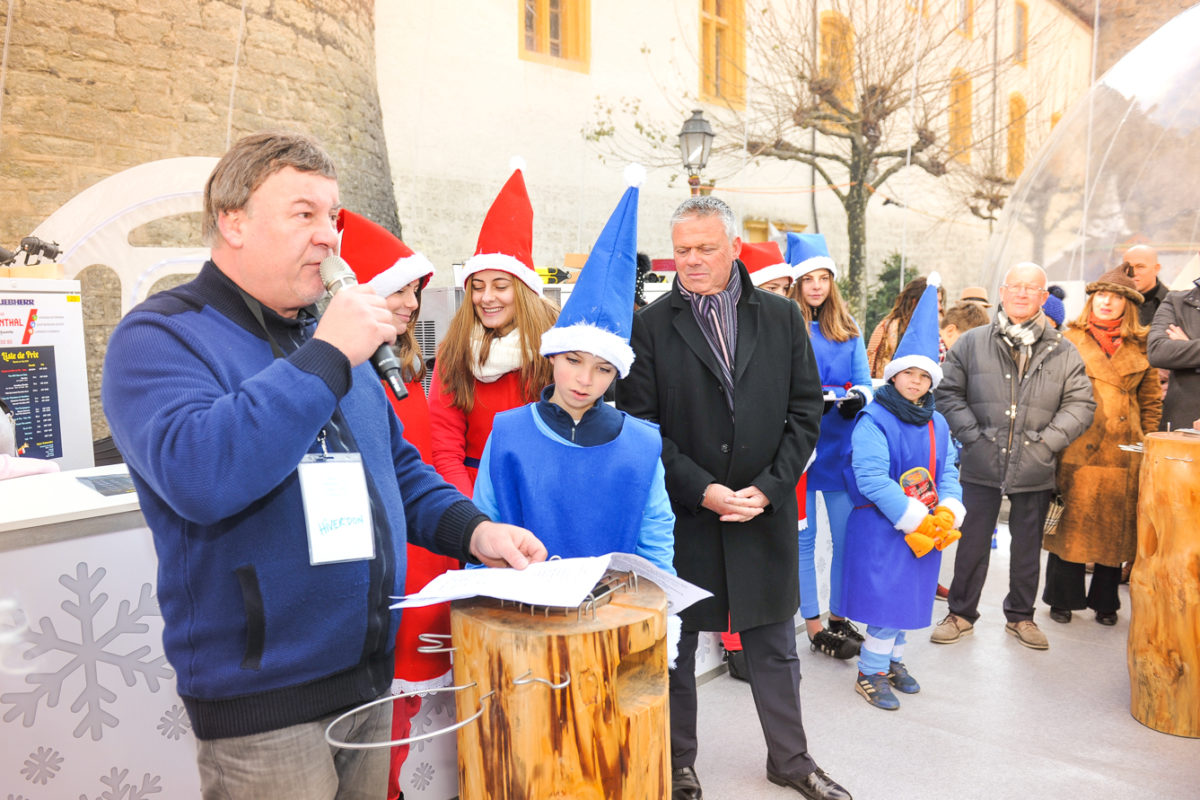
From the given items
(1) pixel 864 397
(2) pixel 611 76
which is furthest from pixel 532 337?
(2) pixel 611 76

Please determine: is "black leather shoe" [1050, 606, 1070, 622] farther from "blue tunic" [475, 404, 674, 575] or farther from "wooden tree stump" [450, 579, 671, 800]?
"wooden tree stump" [450, 579, 671, 800]

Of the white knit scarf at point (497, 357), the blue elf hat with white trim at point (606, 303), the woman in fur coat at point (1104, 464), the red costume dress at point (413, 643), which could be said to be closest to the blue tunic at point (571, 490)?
the blue elf hat with white trim at point (606, 303)

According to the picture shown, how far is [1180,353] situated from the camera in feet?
13.5

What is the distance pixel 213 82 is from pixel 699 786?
4.98m

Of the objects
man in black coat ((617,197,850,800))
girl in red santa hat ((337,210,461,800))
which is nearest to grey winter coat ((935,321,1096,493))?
man in black coat ((617,197,850,800))

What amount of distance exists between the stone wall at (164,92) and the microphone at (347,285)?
429 cm

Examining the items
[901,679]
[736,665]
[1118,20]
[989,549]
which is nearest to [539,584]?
[736,665]

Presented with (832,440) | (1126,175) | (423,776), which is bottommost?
(423,776)

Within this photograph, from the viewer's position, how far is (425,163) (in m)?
6.16

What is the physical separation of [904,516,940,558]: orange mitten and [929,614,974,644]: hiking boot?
907mm

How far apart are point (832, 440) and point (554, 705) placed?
9.24ft

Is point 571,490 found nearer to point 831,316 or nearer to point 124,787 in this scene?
point 124,787

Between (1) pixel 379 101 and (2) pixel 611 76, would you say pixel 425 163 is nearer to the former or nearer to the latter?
(1) pixel 379 101

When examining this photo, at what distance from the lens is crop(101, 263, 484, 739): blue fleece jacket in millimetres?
1032
